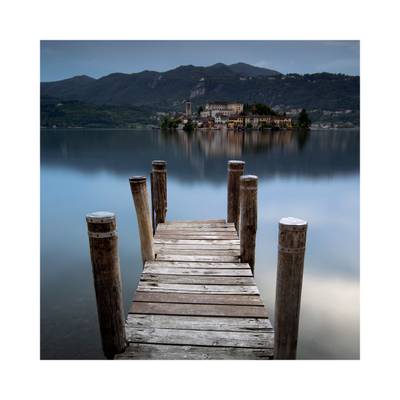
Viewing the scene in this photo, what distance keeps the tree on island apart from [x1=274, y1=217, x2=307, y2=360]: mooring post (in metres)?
102

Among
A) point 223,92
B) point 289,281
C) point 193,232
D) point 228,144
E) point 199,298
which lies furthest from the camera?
point 223,92

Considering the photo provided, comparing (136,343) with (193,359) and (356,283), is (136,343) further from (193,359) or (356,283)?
(356,283)

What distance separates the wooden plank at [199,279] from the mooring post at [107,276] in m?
1.42

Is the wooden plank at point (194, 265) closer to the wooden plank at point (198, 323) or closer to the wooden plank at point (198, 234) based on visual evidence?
the wooden plank at point (198, 234)

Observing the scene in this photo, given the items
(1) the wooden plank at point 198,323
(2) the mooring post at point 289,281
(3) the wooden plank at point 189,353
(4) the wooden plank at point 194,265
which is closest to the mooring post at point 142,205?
(4) the wooden plank at point 194,265

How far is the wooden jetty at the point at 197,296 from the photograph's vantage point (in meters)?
2.75

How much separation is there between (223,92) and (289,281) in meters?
179

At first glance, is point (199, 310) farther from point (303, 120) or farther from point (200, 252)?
point (303, 120)

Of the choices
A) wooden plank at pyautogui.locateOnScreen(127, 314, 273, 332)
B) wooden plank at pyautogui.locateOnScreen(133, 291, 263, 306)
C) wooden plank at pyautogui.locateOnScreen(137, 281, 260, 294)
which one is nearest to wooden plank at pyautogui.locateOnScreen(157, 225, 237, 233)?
wooden plank at pyautogui.locateOnScreen(137, 281, 260, 294)

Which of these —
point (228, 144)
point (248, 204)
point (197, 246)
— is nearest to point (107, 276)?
point (248, 204)

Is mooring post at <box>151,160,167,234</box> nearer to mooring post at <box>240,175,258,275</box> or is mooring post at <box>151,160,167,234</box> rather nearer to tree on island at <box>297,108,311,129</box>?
mooring post at <box>240,175,258,275</box>

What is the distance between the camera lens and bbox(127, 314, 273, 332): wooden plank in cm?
343

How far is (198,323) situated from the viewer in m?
3.50

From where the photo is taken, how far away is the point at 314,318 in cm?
622
